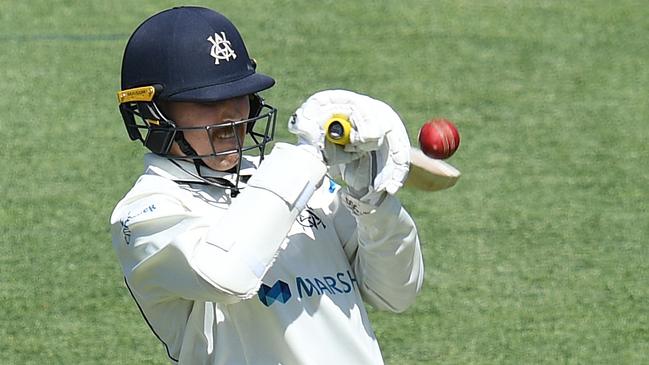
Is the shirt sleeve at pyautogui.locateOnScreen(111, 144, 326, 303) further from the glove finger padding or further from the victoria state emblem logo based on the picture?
the victoria state emblem logo

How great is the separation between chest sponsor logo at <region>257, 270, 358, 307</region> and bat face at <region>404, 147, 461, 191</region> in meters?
0.29

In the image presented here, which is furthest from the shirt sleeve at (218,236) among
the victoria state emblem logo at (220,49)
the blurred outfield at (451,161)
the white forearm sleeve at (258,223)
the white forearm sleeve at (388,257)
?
the blurred outfield at (451,161)

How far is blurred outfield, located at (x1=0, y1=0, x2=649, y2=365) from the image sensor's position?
5.52m

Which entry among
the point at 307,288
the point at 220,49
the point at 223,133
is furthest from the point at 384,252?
the point at 220,49

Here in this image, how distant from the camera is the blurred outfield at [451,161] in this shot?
5523mm

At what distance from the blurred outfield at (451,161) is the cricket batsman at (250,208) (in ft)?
6.88

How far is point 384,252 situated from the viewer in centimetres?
325

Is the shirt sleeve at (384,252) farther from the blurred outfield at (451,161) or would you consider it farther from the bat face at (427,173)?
the blurred outfield at (451,161)

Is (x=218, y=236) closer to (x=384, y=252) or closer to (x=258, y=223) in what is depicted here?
(x=258, y=223)

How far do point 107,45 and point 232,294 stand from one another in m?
5.55

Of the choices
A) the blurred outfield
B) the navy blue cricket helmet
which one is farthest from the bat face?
the blurred outfield

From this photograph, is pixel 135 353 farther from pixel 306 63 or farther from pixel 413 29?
pixel 413 29

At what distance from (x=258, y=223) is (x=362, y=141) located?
306 millimetres

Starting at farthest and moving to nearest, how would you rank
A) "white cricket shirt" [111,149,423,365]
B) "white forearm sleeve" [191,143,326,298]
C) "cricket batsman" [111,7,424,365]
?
"white cricket shirt" [111,149,423,365] → "cricket batsman" [111,7,424,365] → "white forearm sleeve" [191,143,326,298]
